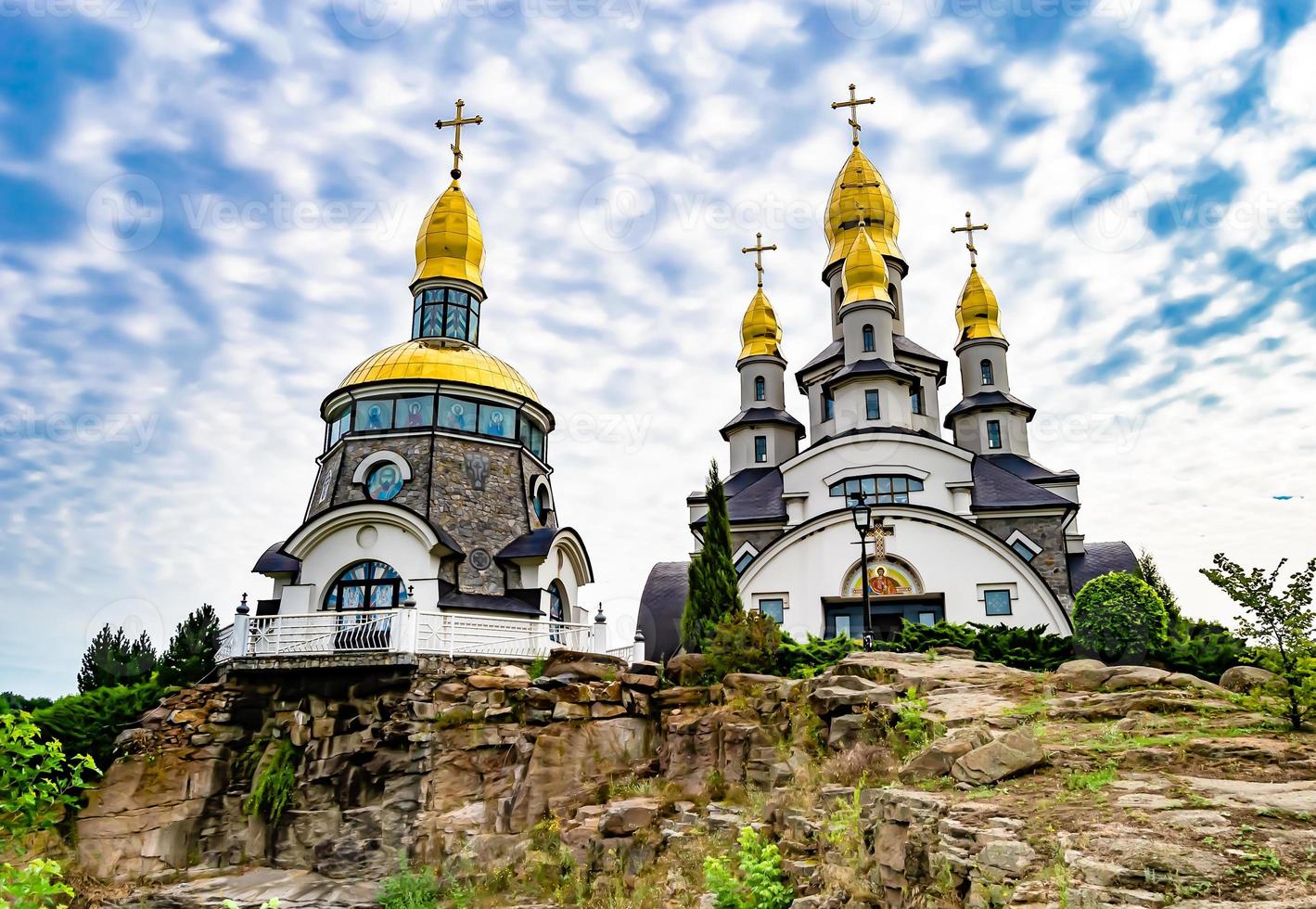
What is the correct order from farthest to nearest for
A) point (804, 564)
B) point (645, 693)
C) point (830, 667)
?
point (804, 564) → point (645, 693) → point (830, 667)

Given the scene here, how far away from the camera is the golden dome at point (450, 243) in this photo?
26672 mm

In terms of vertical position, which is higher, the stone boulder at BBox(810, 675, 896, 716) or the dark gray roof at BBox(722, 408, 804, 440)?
the dark gray roof at BBox(722, 408, 804, 440)

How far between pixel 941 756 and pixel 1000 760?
80 centimetres

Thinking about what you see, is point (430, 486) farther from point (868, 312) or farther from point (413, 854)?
point (868, 312)

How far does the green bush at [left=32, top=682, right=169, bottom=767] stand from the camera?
17531 millimetres

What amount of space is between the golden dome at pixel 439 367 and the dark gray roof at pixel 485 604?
5436mm

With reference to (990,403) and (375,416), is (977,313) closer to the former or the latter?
(990,403)

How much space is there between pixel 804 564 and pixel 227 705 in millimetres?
13756

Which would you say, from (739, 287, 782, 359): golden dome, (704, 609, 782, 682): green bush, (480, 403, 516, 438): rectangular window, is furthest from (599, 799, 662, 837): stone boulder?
(739, 287, 782, 359): golden dome

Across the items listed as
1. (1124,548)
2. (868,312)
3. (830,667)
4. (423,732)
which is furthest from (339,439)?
(1124,548)

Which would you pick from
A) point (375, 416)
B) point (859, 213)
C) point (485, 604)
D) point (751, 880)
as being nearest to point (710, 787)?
point (751, 880)

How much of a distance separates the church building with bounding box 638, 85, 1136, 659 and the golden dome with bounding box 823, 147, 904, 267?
70 mm

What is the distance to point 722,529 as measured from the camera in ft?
68.1

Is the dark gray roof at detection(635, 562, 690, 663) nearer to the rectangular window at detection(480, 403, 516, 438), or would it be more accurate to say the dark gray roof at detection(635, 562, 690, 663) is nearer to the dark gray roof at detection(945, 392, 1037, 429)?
the rectangular window at detection(480, 403, 516, 438)
